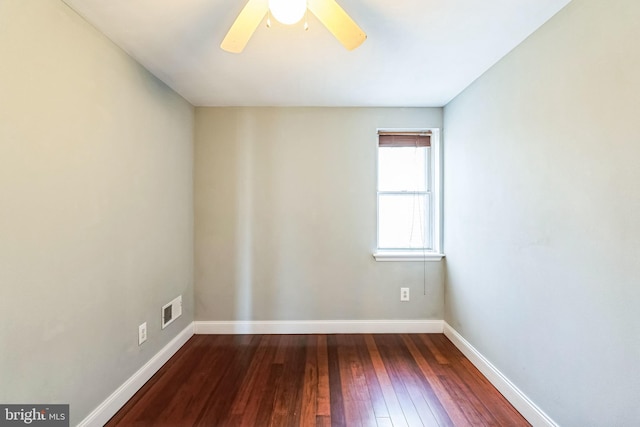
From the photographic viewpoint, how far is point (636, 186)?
1079mm

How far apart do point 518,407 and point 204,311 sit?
257 cm

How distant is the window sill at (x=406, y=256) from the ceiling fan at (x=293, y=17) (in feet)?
6.22

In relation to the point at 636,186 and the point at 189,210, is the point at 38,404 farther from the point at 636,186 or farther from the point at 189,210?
the point at 636,186

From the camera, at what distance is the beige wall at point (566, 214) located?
112 cm

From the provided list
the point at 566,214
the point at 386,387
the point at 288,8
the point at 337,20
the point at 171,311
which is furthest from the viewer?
the point at 171,311

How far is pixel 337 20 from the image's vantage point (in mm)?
1193

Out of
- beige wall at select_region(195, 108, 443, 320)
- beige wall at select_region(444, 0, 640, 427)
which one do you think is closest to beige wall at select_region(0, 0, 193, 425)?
beige wall at select_region(195, 108, 443, 320)

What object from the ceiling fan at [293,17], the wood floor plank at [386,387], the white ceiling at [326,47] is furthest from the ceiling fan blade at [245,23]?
the wood floor plank at [386,387]

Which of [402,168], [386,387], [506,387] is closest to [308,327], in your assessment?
[386,387]

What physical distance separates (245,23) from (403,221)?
221cm

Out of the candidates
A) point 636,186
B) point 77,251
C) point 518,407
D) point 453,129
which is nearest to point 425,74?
point 453,129

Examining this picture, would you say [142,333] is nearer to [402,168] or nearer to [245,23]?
[245,23]

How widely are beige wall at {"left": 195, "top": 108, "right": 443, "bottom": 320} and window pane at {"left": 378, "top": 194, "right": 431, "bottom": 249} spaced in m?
0.16

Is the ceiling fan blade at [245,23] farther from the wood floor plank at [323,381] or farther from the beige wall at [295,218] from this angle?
the wood floor plank at [323,381]
